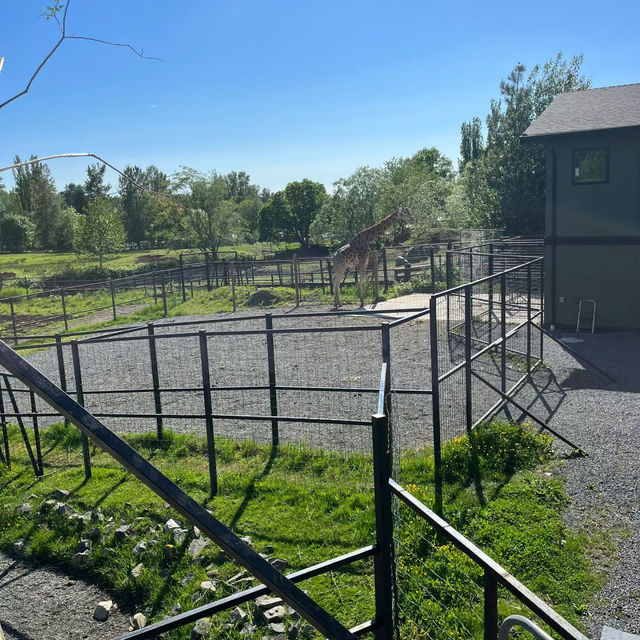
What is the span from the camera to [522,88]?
32.7 metres

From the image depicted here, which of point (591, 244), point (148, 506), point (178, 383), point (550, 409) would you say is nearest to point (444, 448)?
point (550, 409)

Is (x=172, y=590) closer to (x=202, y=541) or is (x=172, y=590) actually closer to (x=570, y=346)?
(x=202, y=541)

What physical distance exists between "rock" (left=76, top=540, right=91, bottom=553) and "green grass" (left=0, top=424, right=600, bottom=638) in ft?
0.20

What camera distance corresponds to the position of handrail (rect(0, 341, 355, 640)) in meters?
1.37

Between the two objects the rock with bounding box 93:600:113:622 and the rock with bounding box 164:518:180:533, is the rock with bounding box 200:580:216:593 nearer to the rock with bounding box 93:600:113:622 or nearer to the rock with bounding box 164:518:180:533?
the rock with bounding box 93:600:113:622

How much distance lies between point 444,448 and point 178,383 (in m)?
5.77

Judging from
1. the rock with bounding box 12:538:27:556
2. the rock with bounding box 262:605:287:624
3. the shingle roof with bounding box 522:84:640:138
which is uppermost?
the shingle roof with bounding box 522:84:640:138

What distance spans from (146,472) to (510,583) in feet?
4.21

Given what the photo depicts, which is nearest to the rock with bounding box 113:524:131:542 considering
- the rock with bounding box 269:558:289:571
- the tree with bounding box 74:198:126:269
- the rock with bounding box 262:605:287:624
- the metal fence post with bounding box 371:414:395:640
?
the rock with bounding box 269:558:289:571

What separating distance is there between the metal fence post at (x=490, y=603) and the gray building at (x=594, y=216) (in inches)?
571

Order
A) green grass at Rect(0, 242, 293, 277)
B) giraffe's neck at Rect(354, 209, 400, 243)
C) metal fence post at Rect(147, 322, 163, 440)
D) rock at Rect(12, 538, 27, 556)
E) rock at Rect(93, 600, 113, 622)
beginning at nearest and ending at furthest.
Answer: rock at Rect(93, 600, 113, 622)
rock at Rect(12, 538, 27, 556)
metal fence post at Rect(147, 322, 163, 440)
giraffe's neck at Rect(354, 209, 400, 243)
green grass at Rect(0, 242, 293, 277)

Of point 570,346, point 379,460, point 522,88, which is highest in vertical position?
point 522,88

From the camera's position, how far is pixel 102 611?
4809 millimetres

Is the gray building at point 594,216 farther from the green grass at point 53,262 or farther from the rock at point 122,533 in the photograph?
the green grass at point 53,262
